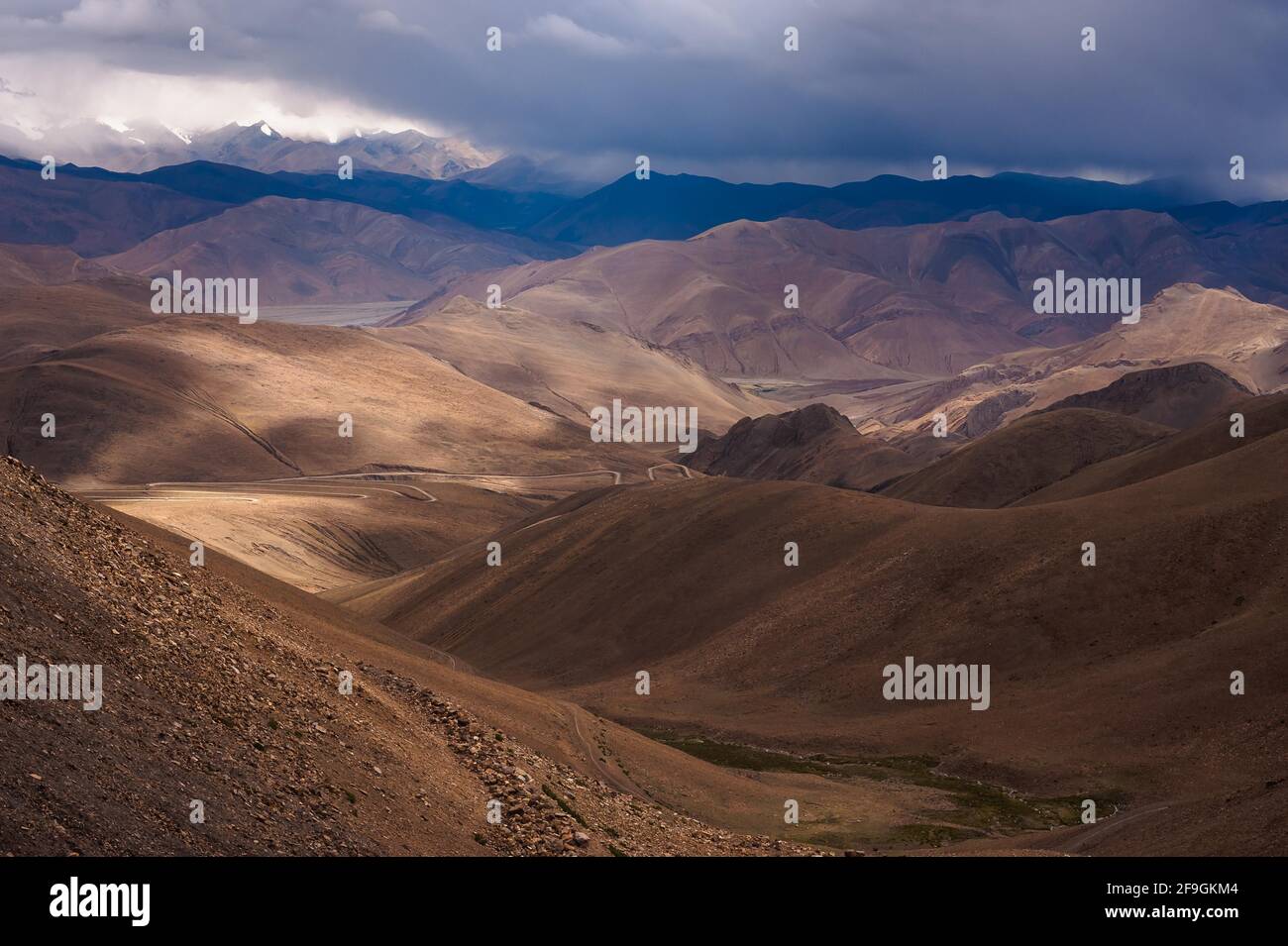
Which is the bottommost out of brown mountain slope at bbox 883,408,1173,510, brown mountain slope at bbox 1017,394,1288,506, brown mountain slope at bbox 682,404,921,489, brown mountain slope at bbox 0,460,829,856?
brown mountain slope at bbox 0,460,829,856

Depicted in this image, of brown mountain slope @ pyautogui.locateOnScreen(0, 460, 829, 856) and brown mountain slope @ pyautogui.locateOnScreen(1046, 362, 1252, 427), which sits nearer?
brown mountain slope @ pyautogui.locateOnScreen(0, 460, 829, 856)

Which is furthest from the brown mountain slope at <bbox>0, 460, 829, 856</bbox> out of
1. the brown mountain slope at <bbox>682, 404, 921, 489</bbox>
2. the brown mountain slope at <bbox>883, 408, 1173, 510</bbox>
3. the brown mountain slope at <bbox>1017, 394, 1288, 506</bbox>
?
the brown mountain slope at <bbox>682, 404, 921, 489</bbox>

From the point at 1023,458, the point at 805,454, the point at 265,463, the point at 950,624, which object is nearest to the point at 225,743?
the point at 950,624

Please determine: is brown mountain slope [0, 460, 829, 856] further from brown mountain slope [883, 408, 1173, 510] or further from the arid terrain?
brown mountain slope [883, 408, 1173, 510]

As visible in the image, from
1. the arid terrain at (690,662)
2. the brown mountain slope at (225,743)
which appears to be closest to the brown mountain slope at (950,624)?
the arid terrain at (690,662)

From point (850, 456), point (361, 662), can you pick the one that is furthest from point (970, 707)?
point (850, 456)

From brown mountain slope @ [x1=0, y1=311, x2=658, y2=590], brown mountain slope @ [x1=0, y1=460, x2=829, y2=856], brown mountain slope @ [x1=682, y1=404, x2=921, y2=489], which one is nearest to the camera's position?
brown mountain slope @ [x1=0, y1=460, x2=829, y2=856]
